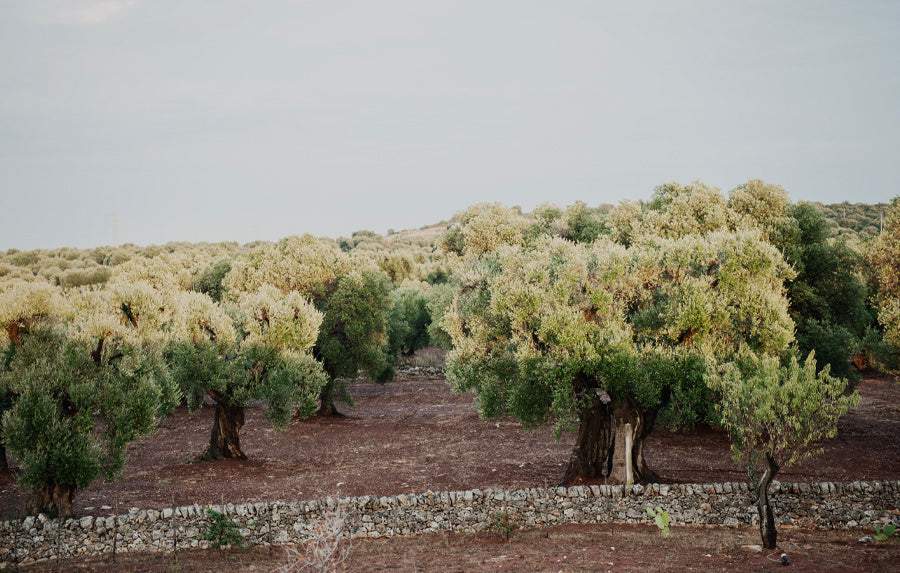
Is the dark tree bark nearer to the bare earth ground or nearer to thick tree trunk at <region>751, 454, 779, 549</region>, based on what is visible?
the bare earth ground

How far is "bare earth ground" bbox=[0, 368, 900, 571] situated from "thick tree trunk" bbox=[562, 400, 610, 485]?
44.6 inches

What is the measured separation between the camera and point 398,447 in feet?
89.4

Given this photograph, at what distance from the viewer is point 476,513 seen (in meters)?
16.0

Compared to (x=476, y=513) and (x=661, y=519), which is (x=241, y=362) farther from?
(x=661, y=519)

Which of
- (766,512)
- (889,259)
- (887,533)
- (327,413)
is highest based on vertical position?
(889,259)

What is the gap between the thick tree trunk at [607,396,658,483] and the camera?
17875 millimetres

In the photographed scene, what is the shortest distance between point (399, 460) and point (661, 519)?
1199cm

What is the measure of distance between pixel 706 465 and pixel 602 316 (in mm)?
8023

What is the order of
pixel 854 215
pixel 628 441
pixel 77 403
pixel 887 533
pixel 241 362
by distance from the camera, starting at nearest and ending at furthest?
pixel 887 533 < pixel 77 403 < pixel 628 441 < pixel 241 362 < pixel 854 215

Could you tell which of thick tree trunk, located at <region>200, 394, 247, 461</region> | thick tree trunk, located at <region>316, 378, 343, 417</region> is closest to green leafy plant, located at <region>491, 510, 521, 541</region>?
thick tree trunk, located at <region>200, 394, 247, 461</region>

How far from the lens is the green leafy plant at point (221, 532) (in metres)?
14.6

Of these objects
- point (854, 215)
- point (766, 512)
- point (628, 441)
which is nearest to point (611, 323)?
point (628, 441)

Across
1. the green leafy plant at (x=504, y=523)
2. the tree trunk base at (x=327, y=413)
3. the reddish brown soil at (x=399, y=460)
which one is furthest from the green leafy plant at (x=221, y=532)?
the tree trunk base at (x=327, y=413)

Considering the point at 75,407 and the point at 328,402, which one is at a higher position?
the point at 75,407
